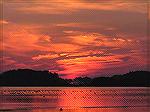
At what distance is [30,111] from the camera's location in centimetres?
6881

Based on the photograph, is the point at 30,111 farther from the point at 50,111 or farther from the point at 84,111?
the point at 84,111

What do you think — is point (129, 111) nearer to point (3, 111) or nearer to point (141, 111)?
point (141, 111)

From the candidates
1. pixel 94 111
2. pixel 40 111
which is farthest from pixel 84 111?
pixel 40 111

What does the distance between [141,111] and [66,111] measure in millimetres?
12653

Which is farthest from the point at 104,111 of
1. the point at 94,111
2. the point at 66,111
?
the point at 66,111

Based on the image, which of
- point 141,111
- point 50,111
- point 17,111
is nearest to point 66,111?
point 50,111

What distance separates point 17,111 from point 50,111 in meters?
5.51

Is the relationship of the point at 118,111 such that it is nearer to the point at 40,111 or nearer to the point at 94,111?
the point at 94,111

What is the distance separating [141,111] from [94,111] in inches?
318

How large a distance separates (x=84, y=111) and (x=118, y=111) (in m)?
5.72

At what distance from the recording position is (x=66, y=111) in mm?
69812

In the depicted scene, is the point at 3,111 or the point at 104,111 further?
the point at 104,111

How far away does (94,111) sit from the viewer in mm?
69438

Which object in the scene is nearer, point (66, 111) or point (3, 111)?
point (3, 111)
